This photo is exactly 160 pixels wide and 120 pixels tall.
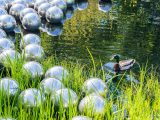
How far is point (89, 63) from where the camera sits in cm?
627

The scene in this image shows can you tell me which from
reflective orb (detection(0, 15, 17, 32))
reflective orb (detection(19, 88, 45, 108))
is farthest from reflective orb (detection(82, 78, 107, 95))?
reflective orb (detection(0, 15, 17, 32))

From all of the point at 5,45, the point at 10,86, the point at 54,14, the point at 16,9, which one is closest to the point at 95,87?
the point at 10,86

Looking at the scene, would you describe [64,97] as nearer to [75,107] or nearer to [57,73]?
[75,107]

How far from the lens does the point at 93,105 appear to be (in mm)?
4039

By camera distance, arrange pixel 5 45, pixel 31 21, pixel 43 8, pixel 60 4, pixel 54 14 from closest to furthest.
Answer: pixel 5 45, pixel 31 21, pixel 54 14, pixel 43 8, pixel 60 4

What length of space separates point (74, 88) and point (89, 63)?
1.47 meters

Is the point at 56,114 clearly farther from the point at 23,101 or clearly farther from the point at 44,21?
the point at 44,21

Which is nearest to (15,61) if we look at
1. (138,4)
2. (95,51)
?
(95,51)

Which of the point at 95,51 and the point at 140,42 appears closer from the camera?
the point at 95,51

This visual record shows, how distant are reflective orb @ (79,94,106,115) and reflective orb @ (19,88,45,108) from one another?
16.9 inches

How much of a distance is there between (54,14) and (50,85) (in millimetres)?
4565

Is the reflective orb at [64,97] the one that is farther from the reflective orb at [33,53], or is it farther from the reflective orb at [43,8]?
the reflective orb at [43,8]

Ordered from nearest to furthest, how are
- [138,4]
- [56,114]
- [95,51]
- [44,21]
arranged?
[56,114]
[95,51]
[44,21]
[138,4]

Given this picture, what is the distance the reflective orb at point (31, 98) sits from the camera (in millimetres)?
4121
